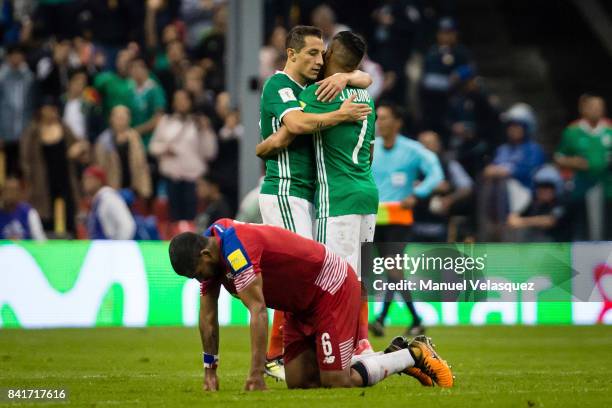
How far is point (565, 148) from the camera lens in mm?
20719

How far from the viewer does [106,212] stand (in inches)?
763

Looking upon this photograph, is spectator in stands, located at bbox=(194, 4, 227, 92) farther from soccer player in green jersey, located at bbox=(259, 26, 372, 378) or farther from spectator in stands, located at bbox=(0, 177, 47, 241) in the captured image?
soccer player in green jersey, located at bbox=(259, 26, 372, 378)

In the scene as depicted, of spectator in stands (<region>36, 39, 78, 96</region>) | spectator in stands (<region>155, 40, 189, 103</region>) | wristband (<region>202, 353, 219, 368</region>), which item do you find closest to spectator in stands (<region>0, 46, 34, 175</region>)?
spectator in stands (<region>36, 39, 78, 96</region>)

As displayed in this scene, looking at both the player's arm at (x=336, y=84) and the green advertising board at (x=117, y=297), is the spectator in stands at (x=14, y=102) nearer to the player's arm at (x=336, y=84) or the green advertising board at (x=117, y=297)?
the green advertising board at (x=117, y=297)

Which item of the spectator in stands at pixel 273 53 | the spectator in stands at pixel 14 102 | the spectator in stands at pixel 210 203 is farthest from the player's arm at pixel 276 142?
the spectator in stands at pixel 14 102

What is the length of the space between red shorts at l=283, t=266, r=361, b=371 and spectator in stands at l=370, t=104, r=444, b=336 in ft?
18.0

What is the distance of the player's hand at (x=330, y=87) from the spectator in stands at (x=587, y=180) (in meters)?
10.8

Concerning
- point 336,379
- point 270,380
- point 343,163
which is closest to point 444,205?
point 270,380

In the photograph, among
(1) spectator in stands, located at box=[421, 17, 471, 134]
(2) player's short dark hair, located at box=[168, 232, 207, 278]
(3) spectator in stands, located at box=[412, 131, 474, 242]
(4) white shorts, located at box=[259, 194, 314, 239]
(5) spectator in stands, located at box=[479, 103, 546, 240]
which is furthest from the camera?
(1) spectator in stands, located at box=[421, 17, 471, 134]

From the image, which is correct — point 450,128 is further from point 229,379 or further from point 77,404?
point 77,404

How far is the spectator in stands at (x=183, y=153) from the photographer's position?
21656 mm

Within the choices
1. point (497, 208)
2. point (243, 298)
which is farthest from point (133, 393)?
point (497, 208)

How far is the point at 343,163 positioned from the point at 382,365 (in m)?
1.50

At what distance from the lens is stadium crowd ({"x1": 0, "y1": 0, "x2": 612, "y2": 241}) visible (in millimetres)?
20625
